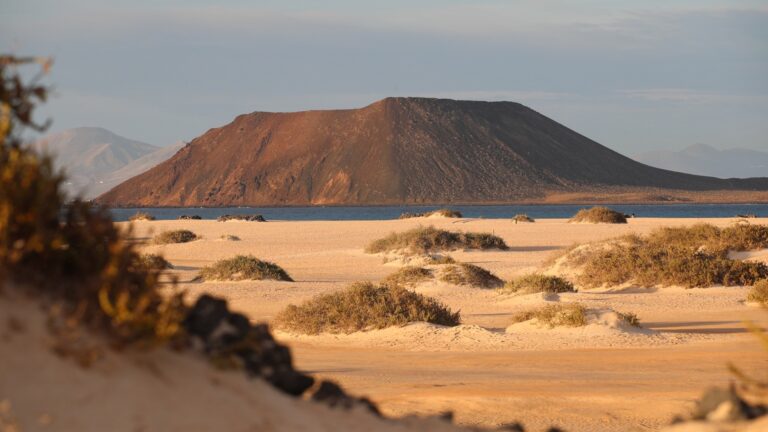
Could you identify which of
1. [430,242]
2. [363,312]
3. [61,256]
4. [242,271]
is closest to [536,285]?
[363,312]

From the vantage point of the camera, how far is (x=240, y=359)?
242 inches

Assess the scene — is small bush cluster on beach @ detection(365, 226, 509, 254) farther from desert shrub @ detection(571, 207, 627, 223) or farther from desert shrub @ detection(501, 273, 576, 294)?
desert shrub @ detection(571, 207, 627, 223)

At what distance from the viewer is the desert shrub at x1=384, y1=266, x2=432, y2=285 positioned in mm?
24641

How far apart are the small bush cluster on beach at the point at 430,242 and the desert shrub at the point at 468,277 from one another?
10.2 m

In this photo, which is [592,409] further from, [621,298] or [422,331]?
[621,298]

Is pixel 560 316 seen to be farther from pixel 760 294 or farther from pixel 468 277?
pixel 468 277

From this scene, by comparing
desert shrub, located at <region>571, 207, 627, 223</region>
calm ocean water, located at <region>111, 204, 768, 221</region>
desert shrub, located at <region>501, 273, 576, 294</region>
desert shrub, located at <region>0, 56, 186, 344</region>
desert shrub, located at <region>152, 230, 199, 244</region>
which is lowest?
calm ocean water, located at <region>111, 204, 768, 221</region>

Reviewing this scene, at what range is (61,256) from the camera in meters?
5.95

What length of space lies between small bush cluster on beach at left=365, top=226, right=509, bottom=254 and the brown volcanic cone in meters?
122

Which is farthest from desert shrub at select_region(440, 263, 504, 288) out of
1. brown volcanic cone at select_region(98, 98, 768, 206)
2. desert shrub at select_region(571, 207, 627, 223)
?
brown volcanic cone at select_region(98, 98, 768, 206)

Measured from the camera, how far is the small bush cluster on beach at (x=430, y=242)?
36.8 meters

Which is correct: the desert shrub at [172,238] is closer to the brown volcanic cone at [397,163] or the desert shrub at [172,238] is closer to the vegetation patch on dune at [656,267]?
the vegetation patch on dune at [656,267]

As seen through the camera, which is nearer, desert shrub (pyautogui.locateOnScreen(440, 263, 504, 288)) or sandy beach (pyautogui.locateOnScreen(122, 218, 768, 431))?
sandy beach (pyautogui.locateOnScreen(122, 218, 768, 431))

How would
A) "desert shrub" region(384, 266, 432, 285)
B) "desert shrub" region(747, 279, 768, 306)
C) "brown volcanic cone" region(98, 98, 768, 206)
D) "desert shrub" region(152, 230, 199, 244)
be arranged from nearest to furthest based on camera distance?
"desert shrub" region(747, 279, 768, 306), "desert shrub" region(384, 266, 432, 285), "desert shrub" region(152, 230, 199, 244), "brown volcanic cone" region(98, 98, 768, 206)
